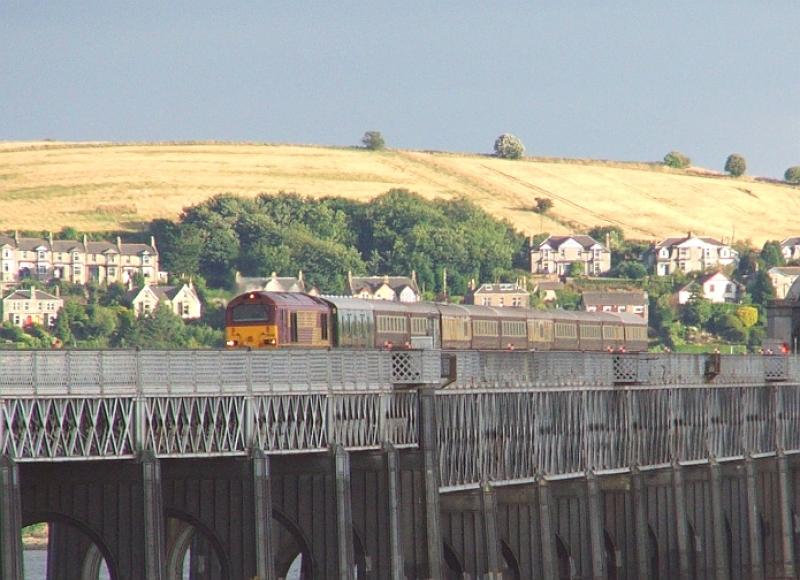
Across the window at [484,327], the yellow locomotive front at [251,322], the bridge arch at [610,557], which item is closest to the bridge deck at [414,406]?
the bridge arch at [610,557]

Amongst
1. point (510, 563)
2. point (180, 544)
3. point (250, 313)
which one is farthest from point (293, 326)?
point (510, 563)

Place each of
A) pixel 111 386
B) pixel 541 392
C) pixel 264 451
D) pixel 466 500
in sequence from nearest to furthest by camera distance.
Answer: pixel 111 386
pixel 264 451
pixel 466 500
pixel 541 392

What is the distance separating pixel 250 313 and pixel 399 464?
91.7ft

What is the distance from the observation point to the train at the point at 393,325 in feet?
340

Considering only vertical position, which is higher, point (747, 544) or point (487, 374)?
point (487, 374)

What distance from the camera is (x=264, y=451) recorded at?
6919cm

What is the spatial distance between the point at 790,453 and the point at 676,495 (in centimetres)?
1513

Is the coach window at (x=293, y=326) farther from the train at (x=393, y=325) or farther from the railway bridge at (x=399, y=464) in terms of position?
the railway bridge at (x=399, y=464)

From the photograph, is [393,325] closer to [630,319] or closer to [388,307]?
[388,307]

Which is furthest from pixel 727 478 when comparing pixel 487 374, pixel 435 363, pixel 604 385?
pixel 435 363

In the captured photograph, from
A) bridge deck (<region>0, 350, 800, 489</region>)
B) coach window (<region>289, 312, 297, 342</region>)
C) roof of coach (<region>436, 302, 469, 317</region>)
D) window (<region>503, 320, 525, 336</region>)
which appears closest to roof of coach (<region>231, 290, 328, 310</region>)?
coach window (<region>289, 312, 297, 342</region>)

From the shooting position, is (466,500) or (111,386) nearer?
(111,386)

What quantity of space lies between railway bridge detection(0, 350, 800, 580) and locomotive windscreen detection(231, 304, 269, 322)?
13.8 m

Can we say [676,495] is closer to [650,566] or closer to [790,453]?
[650,566]
